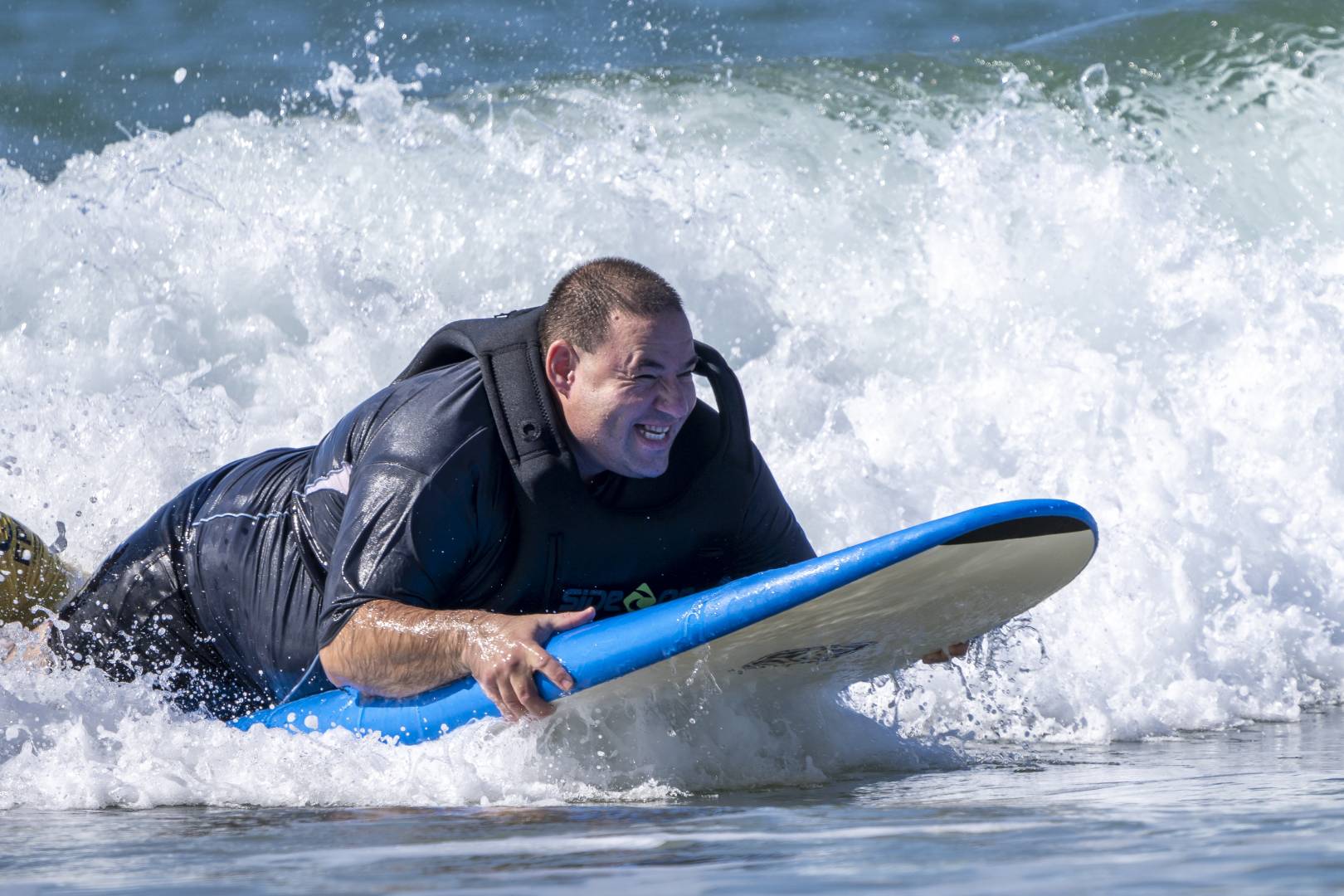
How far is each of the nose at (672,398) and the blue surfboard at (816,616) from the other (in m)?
0.39

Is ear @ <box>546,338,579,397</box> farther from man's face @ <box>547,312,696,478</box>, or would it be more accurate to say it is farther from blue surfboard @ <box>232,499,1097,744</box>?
blue surfboard @ <box>232,499,1097,744</box>

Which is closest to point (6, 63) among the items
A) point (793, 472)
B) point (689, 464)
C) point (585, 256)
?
point (585, 256)

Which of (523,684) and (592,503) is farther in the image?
(592,503)

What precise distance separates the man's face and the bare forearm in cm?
46

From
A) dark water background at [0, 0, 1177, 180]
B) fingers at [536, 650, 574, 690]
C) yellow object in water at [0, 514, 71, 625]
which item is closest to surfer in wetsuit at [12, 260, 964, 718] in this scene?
fingers at [536, 650, 574, 690]

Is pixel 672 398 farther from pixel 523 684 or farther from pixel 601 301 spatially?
pixel 523 684

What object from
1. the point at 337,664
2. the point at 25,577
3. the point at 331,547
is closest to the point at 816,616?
the point at 337,664

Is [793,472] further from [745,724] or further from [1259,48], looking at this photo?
[1259,48]

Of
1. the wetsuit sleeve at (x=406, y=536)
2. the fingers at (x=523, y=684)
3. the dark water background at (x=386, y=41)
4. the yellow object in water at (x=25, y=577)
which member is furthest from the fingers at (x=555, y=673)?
the dark water background at (x=386, y=41)

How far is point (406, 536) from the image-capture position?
3.49 meters

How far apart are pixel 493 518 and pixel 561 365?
36 centimetres

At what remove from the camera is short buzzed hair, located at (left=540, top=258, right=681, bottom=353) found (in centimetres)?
369

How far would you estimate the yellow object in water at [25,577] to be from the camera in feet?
15.1

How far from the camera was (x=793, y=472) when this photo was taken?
20.9 ft
